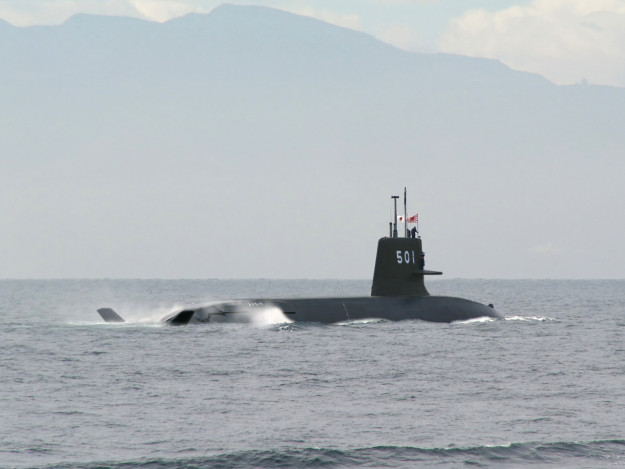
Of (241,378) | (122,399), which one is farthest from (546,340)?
(122,399)

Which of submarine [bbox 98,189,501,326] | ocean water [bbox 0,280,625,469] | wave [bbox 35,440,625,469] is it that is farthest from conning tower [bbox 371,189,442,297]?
wave [bbox 35,440,625,469]

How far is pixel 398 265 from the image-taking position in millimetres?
45062

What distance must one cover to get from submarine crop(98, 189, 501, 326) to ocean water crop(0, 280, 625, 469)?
1562 millimetres

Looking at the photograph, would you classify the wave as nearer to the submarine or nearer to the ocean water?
the ocean water

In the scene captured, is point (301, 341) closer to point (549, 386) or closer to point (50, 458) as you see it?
point (549, 386)

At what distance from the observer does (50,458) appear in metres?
17.9

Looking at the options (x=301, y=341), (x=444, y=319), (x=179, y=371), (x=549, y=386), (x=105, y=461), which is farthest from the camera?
(x=444, y=319)

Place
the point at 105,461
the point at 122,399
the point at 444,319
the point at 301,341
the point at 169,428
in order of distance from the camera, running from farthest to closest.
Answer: the point at 444,319 → the point at 301,341 → the point at 122,399 → the point at 169,428 → the point at 105,461

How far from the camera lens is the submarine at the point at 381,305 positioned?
138 ft

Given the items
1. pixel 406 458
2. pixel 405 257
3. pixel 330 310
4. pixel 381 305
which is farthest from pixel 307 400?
pixel 405 257

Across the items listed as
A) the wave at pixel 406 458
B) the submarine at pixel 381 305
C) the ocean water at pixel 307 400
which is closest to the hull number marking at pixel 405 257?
the submarine at pixel 381 305

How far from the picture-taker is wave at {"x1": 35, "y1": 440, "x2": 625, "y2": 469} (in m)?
17.6

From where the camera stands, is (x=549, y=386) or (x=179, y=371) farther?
(x=179, y=371)

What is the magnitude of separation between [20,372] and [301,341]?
39.1ft
